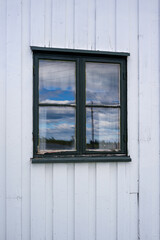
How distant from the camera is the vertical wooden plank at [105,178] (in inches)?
139

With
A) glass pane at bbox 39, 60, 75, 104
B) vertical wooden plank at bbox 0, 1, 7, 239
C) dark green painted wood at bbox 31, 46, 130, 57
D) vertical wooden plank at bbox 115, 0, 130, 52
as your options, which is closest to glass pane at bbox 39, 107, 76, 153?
glass pane at bbox 39, 60, 75, 104

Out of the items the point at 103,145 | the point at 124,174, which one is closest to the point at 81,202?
the point at 124,174

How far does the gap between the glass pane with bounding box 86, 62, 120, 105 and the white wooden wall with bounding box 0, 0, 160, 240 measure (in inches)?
7.7

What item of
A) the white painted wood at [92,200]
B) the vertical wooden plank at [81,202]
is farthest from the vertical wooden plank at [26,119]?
the white painted wood at [92,200]

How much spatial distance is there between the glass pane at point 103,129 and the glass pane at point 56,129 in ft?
0.73

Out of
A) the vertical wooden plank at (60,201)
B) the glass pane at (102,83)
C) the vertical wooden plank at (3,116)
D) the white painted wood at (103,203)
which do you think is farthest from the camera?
the glass pane at (102,83)

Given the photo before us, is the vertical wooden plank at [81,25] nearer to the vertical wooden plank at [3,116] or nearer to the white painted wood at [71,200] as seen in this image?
the vertical wooden plank at [3,116]

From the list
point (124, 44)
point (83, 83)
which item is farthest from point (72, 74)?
point (124, 44)

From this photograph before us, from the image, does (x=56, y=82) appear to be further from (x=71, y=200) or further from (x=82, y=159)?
(x=71, y=200)

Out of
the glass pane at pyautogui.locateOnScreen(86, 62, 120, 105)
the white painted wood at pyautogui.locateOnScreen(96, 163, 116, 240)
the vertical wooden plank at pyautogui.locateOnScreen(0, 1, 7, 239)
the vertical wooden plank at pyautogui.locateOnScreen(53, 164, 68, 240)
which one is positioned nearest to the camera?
the vertical wooden plank at pyautogui.locateOnScreen(0, 1, 7, 239)

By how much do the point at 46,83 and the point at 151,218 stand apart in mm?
2278

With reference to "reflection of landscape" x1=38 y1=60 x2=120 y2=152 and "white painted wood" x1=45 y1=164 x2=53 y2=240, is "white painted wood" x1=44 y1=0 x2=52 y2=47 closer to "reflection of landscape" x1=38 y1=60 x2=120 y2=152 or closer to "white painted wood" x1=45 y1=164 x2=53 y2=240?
"reflection of landscape" x1=38 y1=60 x2=120 y2=152

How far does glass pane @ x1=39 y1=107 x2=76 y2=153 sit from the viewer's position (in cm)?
352

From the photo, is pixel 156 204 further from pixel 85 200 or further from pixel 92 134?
pixel 92 134
